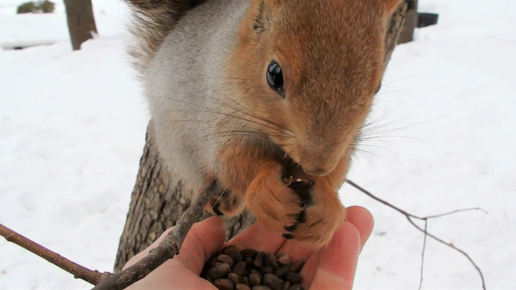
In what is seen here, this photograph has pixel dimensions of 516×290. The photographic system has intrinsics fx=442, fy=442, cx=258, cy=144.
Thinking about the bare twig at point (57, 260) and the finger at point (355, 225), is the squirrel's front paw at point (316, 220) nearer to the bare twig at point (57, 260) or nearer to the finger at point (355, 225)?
the finger at point (355, 225)

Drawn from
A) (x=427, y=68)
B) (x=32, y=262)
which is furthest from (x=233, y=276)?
(x=427, y=68)

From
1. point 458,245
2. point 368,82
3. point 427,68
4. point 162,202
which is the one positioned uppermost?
point 368,82

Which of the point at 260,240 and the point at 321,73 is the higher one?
the point at 321,73

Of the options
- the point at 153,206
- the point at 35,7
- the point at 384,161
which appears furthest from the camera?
the point at 35,7

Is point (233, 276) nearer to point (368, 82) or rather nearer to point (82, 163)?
point (368, 82)

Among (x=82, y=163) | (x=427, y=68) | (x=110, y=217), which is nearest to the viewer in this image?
(x=110, y=217)

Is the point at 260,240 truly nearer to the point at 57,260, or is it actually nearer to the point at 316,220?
the point at 316,220

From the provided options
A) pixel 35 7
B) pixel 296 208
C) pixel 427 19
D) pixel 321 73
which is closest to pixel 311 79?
pixel 321 73
